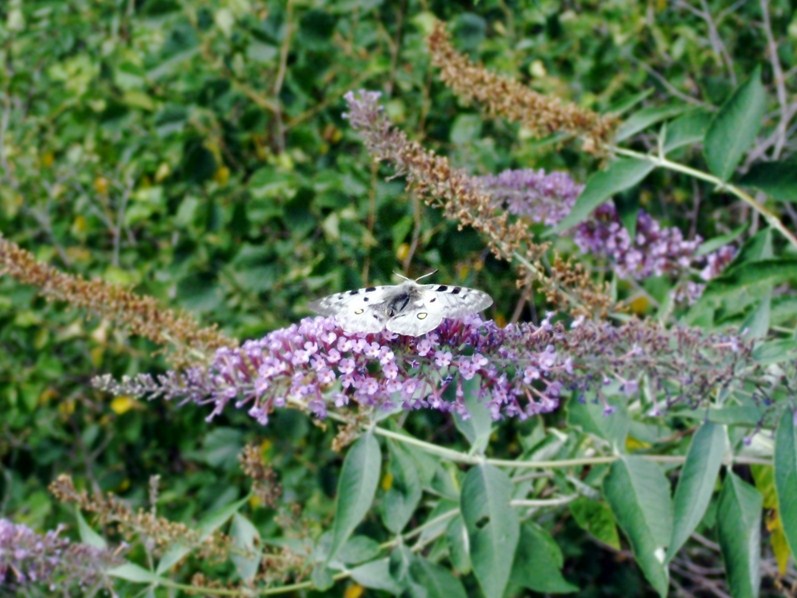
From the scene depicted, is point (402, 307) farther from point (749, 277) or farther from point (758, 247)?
point (758, 247)

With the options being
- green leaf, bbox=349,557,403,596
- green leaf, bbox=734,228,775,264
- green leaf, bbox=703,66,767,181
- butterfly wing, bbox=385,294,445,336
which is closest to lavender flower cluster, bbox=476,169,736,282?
green leaf, bbox=734,228,775,264

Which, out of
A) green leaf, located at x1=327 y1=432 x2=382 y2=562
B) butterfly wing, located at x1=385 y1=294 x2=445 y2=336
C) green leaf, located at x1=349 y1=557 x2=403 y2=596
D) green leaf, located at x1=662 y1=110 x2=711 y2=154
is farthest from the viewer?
green leaf, located at x1=662 y1=110 x2=711 y2=154

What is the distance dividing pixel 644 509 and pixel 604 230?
73 cm

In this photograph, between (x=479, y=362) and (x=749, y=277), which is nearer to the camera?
(x=479, y=362)

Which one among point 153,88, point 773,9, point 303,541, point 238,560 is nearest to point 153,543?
point 238,560

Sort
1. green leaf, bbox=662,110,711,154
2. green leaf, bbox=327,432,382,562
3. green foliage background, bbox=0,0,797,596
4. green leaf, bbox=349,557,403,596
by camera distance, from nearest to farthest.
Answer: green leaf, bbox=327,432,382,562, green leaf, bbox=349,557,403,596, green leaf, bbox=662,110,711,154, green foliage background, bbox=0,0,797,596

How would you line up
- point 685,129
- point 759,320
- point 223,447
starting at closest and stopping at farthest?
point 759,320 < point 685,129 < point 223,447

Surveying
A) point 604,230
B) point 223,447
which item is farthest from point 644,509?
point 223,447

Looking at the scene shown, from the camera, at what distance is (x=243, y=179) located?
3.71 metres

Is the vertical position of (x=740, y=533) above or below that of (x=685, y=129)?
below

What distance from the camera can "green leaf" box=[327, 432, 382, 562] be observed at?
5.80ft

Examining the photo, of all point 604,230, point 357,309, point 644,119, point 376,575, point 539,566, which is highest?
point 644,119

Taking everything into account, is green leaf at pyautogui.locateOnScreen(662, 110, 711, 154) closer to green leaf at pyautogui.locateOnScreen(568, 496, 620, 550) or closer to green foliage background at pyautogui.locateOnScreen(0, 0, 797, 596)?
green foliage background at pyautogui.locateOnScreen(0, 0, 797, 596)

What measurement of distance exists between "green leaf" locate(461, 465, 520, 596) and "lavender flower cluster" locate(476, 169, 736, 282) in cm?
68
